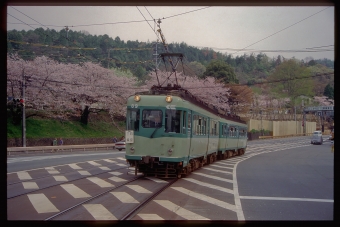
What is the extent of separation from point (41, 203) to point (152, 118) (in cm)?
Answer: 601

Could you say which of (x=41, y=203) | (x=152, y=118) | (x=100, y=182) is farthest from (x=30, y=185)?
(x=152, y=118)

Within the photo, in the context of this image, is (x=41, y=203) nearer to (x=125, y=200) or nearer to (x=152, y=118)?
(x=125, y=200)

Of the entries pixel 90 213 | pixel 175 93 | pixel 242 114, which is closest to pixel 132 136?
pixel 175 93

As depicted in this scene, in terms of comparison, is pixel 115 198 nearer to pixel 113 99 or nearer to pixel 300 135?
pixel 113 99

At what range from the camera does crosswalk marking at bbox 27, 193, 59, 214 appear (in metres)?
9.20

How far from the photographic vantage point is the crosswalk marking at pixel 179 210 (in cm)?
889

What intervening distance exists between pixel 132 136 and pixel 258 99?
66.5 meters

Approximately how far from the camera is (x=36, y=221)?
8.04m

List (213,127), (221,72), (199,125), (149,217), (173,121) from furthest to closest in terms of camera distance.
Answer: (221,72), (213,127), (199,125), (173,121), (149,217)

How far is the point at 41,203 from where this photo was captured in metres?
10.1

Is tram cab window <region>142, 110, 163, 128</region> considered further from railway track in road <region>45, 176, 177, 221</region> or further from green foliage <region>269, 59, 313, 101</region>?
green foliage <region>269, 59, 313, 101</region>

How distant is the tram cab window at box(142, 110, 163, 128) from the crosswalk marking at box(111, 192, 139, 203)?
378cm

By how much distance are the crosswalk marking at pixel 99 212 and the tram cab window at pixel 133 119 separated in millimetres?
5644

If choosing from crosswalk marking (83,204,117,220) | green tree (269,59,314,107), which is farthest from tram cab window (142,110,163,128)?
green tree (269,59,314,107)
